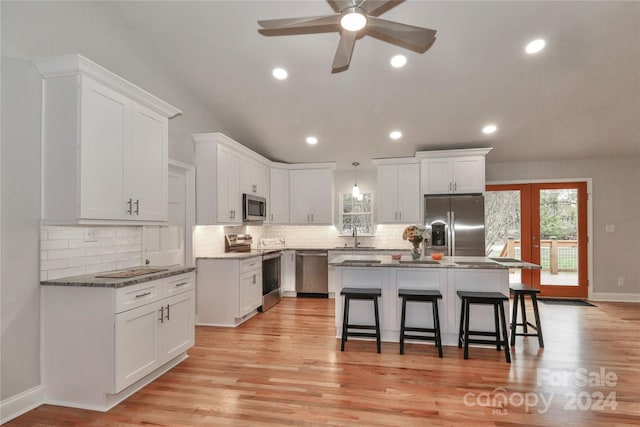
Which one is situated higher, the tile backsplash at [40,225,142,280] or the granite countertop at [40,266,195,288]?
the tile backsplash at [40,225,142,280]

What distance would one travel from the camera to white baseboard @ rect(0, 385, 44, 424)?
235 centimetres

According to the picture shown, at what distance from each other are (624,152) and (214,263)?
270 inches

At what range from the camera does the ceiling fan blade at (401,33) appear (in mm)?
2377

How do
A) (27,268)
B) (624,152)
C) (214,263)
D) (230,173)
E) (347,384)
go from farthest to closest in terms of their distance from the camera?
(624,152), (230,173), (214,263), (347,384), (27,268)

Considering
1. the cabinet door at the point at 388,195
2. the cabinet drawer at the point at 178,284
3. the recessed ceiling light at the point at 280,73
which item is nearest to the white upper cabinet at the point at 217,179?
the recessed ceiling light at the point at 280,73

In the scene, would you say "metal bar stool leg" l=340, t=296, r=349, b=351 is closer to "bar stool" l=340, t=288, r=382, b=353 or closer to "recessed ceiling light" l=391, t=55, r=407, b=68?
"bar stool" l=340, t=288, r=382, b=353

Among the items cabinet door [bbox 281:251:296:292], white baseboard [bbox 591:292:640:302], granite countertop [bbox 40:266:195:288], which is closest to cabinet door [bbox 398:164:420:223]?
cabinet door [bbox 281:251:296:292]

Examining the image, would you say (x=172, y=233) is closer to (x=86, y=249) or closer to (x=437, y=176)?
(x=86, y=249)

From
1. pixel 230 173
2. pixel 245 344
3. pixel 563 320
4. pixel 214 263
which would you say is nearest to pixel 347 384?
pixel 245 344

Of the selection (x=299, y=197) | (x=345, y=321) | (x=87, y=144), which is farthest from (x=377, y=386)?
(x=299, y=197)

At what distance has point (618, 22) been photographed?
329 cm

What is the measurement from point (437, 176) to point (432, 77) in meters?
1.98

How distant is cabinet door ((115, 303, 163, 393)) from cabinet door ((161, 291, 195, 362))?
9 cm

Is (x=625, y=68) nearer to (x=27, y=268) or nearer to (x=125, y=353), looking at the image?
(x=125, y=353)
